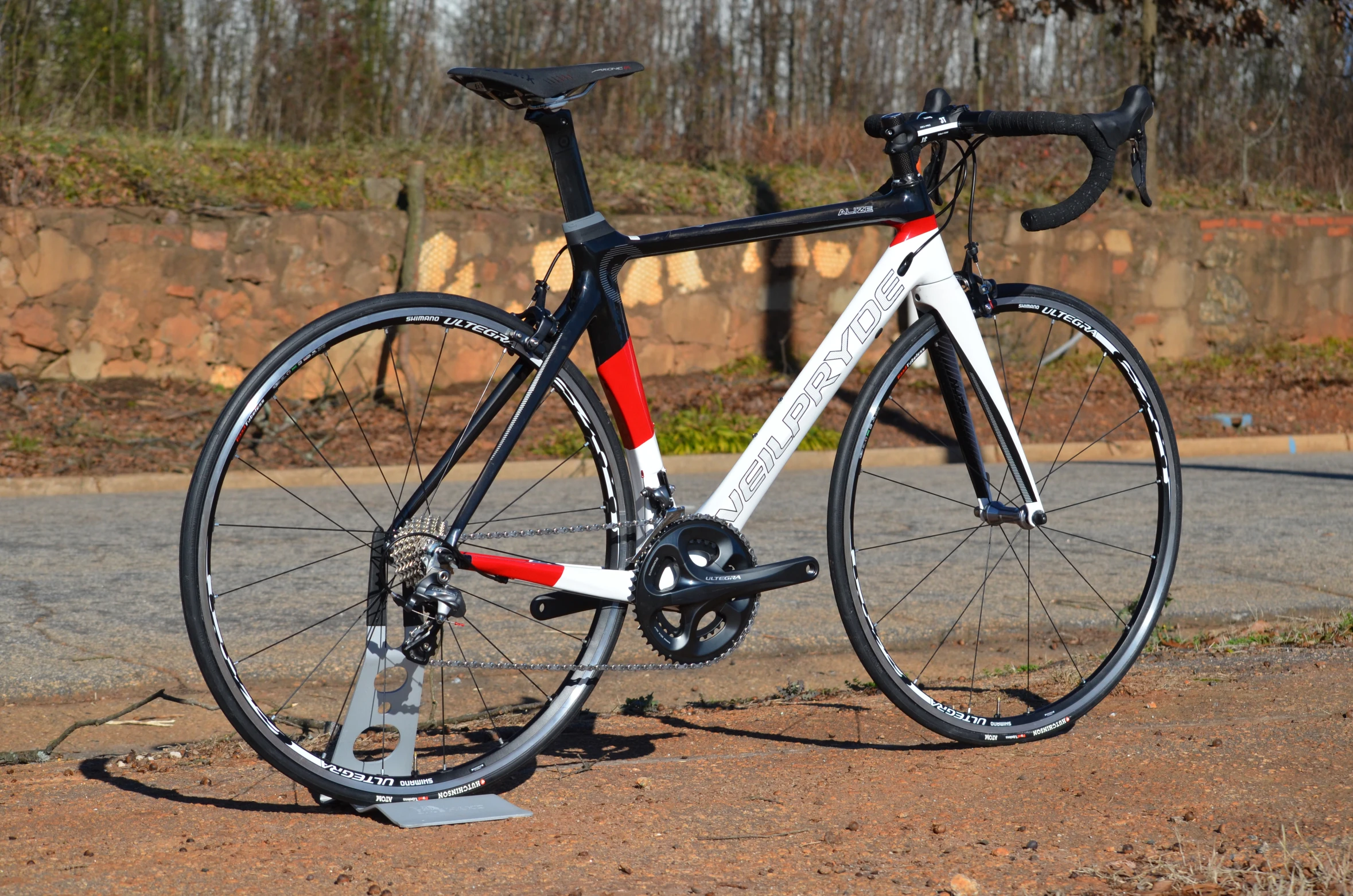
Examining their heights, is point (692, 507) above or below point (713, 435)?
above

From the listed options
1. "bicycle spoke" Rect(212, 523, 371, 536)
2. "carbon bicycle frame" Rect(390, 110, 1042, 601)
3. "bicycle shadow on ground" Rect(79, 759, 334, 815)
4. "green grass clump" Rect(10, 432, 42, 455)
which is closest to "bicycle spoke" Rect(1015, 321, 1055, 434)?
"carbon bicycle frame" Rect(390, 110, 1042, 601)

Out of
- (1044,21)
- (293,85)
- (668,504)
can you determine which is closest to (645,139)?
(293,85)

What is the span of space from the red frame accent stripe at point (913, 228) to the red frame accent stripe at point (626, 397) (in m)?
0.73

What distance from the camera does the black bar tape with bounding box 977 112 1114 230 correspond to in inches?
124

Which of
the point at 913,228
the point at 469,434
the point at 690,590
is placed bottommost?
the point at 690,590

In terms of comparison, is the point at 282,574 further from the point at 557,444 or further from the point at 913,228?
the point at 557,444

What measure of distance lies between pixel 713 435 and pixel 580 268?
7.63 metres

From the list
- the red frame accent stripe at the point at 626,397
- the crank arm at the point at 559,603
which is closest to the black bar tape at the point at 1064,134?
the red frame accent stripe at the point at 626,397

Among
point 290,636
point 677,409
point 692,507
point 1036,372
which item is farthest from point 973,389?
point 677,409

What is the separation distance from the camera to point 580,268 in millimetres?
3076

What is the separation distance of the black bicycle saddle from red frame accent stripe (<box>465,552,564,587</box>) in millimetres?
965

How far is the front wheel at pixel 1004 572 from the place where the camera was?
10.6 feet

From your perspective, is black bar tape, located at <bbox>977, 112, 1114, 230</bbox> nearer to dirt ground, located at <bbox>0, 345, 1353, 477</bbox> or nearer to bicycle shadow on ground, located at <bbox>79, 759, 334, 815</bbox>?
bicycle shadow on ground, located at <bbox>79, 759, 334, 815</bbox>

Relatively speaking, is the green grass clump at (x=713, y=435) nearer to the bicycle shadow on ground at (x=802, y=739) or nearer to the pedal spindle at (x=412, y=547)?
the bicycle shadow on ground at (x=802, y=739)
